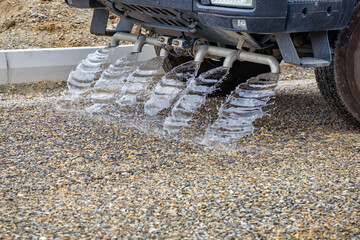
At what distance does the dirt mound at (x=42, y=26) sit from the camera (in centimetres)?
704

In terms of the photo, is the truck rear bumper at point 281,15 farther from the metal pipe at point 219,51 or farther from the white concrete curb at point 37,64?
the white concrete curb at point 37,64

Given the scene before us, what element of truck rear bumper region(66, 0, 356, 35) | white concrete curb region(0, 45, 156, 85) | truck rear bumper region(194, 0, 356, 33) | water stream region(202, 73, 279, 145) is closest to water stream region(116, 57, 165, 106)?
truck rear bumper region(66, 0, 356, 35)

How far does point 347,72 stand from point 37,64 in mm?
3322

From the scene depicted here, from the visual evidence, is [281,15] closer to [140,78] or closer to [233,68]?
[140,78]

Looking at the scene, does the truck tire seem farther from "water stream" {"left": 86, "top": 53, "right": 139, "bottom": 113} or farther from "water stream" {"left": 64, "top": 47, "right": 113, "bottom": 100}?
"water stream" {"left": 64, "top": 47, "right": 113, "bottom": 100}

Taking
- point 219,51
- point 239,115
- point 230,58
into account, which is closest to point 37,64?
point 219,51

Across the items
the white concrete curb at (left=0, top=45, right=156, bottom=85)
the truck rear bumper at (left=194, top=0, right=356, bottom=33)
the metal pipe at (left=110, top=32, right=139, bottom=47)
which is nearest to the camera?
the truck rear bumper at (left=194, top=0, right=356, bottom=33)

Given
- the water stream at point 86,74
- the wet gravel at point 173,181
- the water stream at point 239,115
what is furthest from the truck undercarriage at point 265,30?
the water stream at point 86,74

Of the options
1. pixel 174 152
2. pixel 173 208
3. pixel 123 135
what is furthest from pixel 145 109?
pixel 173 208

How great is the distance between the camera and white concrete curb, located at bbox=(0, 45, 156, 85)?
5730mm

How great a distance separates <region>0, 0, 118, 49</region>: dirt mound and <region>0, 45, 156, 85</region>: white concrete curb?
3.49ft

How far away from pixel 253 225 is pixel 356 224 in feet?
1.49

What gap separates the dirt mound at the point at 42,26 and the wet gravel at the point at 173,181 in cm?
269

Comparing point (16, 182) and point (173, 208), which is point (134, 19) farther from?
point (173, 208)
